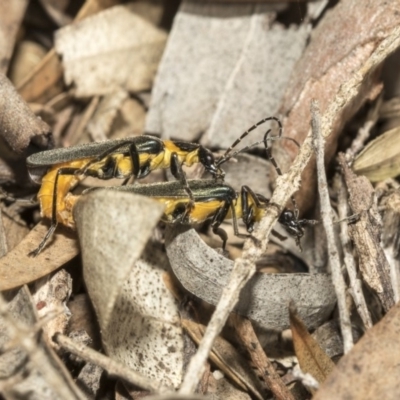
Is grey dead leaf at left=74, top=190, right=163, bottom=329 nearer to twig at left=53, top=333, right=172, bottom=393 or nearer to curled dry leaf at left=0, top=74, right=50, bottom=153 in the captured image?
twig at left=53, top=333, right=172, bottom=393

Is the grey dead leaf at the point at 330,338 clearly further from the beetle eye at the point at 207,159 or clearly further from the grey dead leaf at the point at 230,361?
the beetle eye at the point at 207,159

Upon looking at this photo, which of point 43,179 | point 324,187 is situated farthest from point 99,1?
point 324,187

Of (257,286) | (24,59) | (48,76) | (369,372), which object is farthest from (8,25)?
(369,372)

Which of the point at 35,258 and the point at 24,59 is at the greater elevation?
the point at 24,59

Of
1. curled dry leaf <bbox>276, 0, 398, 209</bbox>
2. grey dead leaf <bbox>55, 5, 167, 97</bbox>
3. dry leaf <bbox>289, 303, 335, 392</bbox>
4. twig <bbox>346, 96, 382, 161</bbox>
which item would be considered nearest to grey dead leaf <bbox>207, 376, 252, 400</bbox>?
dry leaf <bbox>289, 303, 335, 392</bbox>

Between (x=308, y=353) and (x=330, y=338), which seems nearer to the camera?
(x=308, y=353)

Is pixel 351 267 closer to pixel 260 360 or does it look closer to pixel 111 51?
pixel 260 360

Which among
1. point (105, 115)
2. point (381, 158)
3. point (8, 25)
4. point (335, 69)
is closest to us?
point (381, 158)
